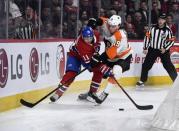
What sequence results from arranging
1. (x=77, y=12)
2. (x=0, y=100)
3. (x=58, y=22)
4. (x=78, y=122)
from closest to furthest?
(x=78, y=122) → (x=0, y=100) → (x=58, y=22) → (x=77, y=12)

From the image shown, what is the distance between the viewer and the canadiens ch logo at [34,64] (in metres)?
7.73

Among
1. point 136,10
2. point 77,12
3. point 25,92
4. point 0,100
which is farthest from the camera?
point 136,10

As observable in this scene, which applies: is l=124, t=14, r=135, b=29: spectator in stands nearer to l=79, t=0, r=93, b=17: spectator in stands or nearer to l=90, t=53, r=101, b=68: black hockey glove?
l=79, t=0, r=93, b=17: spectator in stands

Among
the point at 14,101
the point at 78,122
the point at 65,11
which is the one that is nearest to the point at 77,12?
the point at 65,11

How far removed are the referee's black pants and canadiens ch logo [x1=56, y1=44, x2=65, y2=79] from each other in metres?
2.13

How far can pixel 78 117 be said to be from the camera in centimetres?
675

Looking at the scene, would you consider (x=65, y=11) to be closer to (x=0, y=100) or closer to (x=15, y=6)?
(x=15, y=6)

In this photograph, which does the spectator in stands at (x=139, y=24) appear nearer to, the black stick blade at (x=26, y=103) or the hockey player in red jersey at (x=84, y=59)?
the hockey player in red jersey at (x=84, y=59)

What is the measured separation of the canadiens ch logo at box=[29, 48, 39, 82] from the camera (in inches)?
304

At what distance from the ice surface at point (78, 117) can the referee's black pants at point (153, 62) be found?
5.79 ft

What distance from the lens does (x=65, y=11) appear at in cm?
971

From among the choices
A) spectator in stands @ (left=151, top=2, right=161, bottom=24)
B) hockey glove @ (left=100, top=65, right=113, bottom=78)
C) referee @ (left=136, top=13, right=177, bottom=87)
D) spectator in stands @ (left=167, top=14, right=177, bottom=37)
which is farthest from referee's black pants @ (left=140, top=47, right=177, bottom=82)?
hockey glove @ (left=100, top=65, right=113, bottom=78)

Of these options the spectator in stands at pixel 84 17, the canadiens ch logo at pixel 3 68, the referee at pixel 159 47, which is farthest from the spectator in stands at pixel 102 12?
the canadiens ch logo at pixel 3 68

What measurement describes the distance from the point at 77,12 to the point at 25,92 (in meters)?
2.97
